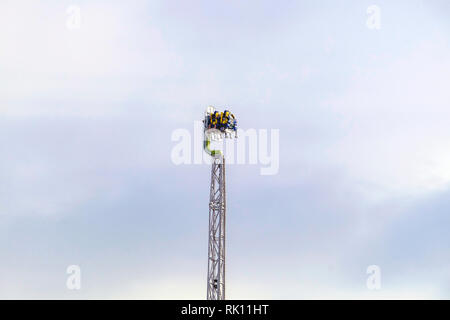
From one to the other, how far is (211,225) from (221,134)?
36.8ft
